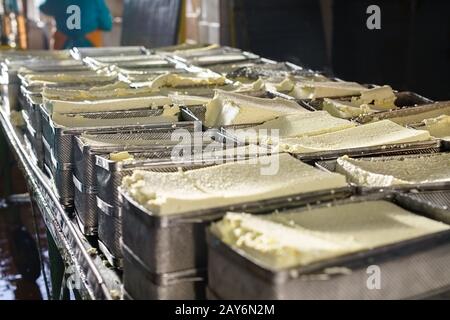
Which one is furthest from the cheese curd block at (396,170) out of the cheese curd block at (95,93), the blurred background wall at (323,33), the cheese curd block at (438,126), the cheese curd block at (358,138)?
the blurred background wall at (323,33)

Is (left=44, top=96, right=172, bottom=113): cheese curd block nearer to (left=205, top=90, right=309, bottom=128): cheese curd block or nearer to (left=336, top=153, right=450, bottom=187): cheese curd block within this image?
(left=205, top=90, right=309, bottom=128): cheese curd block

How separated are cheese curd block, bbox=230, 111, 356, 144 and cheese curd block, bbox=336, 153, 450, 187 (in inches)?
15.9

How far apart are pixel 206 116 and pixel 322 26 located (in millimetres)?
4419

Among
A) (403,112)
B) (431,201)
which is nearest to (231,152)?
(431,201)

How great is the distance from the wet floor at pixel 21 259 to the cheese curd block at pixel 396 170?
2.17 m

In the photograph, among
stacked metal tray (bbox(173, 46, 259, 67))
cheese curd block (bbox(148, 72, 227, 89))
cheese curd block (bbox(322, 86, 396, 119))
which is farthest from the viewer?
stacked metal tray (bbox(173, 46, 259, 67))

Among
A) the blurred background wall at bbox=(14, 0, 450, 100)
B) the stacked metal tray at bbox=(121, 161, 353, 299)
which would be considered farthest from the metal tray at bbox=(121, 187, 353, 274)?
the blurred background wall at bbox=(14, 0, 450, 100)

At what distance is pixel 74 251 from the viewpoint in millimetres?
2021

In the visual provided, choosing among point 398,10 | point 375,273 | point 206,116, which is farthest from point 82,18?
point 375,273

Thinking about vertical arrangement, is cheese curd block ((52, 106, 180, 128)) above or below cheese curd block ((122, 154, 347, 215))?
above

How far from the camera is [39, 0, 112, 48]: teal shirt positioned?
6102 mm

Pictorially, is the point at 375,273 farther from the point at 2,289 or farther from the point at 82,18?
the point at 82,18

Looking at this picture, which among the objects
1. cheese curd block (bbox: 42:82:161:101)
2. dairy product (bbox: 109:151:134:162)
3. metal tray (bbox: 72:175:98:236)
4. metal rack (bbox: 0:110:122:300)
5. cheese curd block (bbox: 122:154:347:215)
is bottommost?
metal rack (bbox: 0:110:122:300)

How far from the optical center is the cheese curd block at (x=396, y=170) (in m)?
1.75
